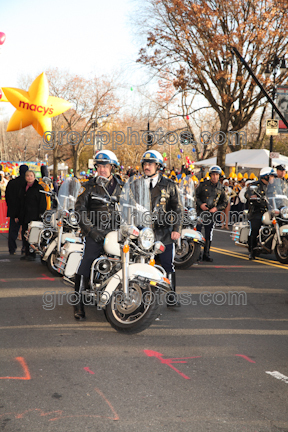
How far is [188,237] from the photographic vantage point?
924 cm

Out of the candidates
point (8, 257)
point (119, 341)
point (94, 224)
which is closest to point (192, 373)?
point (119, 341)

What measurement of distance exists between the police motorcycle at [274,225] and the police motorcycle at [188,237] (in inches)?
59.9

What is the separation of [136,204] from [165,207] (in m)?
0.80

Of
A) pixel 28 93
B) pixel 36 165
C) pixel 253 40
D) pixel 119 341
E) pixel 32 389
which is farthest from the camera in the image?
pixel 36 165

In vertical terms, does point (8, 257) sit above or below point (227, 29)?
below

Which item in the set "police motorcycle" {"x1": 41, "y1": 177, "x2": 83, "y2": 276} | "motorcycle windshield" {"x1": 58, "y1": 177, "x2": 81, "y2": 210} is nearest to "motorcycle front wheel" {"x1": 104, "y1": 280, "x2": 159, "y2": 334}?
"police motorcycle" {"x1": 41, "y1": 177, "x2": 83, "y2": 276}

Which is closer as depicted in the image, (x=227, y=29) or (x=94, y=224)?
(x=94, y=224)

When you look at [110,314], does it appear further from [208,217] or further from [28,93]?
[28,93]

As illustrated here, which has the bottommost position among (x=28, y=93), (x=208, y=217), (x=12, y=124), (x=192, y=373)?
(x=192, y=373)

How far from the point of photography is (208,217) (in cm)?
1068

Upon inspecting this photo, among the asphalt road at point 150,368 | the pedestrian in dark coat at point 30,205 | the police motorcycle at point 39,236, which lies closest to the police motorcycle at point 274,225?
the asphalt road at point 150,368

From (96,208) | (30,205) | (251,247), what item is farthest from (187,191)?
(96,208)

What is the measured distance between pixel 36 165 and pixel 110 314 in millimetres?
37422

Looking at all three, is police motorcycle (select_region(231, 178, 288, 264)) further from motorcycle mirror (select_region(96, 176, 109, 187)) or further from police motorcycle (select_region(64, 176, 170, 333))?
police motorcycle (select_region(64, 176, 170, 333))
